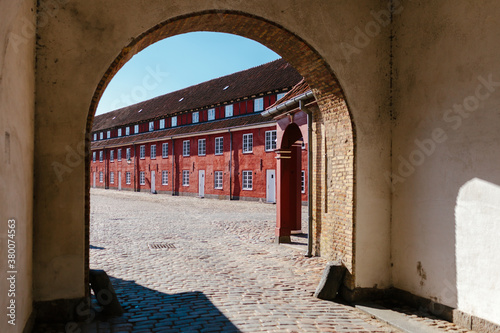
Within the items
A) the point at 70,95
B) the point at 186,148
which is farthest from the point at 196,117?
the point at 70,95

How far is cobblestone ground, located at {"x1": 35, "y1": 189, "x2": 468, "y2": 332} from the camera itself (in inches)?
193

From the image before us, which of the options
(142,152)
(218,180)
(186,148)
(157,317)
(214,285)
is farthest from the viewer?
(142,152)

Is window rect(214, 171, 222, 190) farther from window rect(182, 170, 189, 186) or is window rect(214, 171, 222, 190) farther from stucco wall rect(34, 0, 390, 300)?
stucco wall rect(34, 0, 390, 300)

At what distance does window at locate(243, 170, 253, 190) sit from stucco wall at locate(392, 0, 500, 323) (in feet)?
73.7

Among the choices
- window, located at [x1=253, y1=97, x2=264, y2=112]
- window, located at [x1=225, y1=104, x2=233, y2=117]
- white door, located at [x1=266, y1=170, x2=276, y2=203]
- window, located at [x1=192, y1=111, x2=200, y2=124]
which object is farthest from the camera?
window, located at [x1=192, y1=111, x2=200, y2=124]

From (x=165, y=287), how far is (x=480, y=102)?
5.35 m

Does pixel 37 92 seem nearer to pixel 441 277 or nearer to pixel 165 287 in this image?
pixel 165 287

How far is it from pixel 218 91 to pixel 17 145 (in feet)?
105

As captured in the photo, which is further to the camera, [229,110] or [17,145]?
[229,110]

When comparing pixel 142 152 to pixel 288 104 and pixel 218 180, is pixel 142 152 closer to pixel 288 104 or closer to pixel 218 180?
pixel 218 180

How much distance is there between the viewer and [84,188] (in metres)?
4.97

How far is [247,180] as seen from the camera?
28.8 meters

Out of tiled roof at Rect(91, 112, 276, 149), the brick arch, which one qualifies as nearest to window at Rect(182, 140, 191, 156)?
tiled roof at Rect(91, 112, 276, 149)

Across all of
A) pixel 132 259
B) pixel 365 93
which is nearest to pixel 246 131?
pixel 132 259
